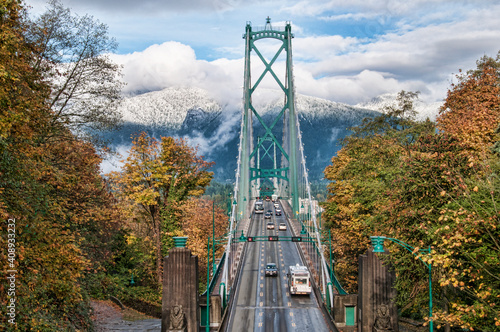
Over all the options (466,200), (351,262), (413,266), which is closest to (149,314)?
(351,262)

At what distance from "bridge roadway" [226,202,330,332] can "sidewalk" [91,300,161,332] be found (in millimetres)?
5820

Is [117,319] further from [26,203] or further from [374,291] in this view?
[26,203]

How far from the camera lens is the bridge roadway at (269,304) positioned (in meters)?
31.0

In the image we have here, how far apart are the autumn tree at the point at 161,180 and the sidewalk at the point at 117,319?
736 centimetres

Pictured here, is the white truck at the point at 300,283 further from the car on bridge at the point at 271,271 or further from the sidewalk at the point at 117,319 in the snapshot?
the sidewalk at the point at 117,319

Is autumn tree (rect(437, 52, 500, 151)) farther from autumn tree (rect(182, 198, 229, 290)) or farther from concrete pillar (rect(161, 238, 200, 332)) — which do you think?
autumn tree (rect(182, 198, 229, 290))

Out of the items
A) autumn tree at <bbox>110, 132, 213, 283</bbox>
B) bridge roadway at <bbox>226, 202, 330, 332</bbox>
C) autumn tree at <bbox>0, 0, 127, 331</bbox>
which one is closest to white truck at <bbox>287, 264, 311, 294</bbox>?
bridge roadway at <bbox>226, 202, 330, 332</bbox>

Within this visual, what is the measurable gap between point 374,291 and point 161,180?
26.3 metres

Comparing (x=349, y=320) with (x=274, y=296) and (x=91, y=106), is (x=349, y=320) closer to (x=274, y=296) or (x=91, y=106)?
(x=274, y=296)

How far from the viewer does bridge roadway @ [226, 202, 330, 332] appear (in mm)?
30984

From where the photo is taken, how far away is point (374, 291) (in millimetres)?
25422

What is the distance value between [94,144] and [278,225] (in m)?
55.6

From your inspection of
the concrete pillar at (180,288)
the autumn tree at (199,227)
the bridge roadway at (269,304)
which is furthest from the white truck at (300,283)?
the concrete pillar at (180,288)

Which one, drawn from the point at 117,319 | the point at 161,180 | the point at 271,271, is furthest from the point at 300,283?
the point at 161,180
